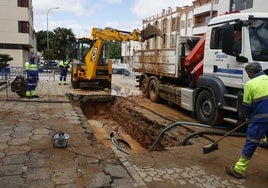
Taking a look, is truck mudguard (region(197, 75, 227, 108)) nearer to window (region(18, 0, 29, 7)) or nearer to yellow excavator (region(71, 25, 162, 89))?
yellow excavator (region(71, 25, 162, 89))

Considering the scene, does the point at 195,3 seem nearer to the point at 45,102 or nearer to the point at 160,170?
the point at 45,102

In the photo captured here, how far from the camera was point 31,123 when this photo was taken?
795 cm

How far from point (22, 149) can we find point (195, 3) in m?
42.7

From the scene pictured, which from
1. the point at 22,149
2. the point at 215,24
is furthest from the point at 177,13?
the point at 22,149

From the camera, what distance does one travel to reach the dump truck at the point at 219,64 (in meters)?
7.00

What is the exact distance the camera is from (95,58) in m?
15.7

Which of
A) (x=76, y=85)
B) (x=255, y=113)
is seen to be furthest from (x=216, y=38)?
(x=76, y=85)

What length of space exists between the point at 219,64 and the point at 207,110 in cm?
131

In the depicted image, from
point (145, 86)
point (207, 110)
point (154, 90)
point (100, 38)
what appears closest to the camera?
point (207, 110)

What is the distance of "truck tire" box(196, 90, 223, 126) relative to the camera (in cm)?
797

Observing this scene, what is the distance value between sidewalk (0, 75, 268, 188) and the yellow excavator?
8672 millimetres

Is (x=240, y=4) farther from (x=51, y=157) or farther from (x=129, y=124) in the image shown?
(x=51, y=157)

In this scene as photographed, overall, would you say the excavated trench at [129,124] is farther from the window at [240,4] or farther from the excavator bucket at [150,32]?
the window at [240,4]

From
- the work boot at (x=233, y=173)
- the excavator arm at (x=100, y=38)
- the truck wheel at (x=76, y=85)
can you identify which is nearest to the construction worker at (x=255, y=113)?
the work boot at (x=233, y=173)
